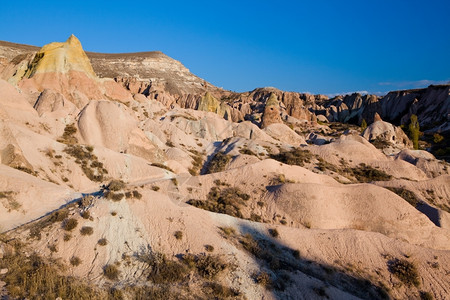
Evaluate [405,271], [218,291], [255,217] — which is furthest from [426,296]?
[255,217]

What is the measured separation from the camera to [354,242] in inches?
707

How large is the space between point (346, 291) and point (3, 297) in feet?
46.4

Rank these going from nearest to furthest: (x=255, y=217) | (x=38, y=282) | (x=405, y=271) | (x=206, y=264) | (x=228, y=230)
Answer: (x=38, y=282), (x=206, y=264), (x=405, y=271), (x=228, y=230), (x=255, y=217)

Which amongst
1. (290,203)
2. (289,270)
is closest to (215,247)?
(289,270)

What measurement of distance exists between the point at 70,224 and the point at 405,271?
17393 mm

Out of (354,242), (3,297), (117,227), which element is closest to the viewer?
(3,297)

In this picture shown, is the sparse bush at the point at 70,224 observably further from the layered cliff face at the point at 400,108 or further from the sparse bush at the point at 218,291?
the layered cliff face at the point at 400,108

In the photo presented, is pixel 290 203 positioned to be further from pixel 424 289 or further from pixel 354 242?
pixel 424 289

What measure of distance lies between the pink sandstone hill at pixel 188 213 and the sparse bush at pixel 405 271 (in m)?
0.08

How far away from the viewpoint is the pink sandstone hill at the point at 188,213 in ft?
42.5

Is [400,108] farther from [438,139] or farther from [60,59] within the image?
[60,59]

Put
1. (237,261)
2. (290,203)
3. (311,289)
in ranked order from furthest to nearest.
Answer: (290,203) < (237,261) < (311,289)

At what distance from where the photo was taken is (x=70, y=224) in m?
14.6

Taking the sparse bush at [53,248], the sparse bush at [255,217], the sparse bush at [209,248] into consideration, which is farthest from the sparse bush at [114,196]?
the sparse bush at [255,217]
